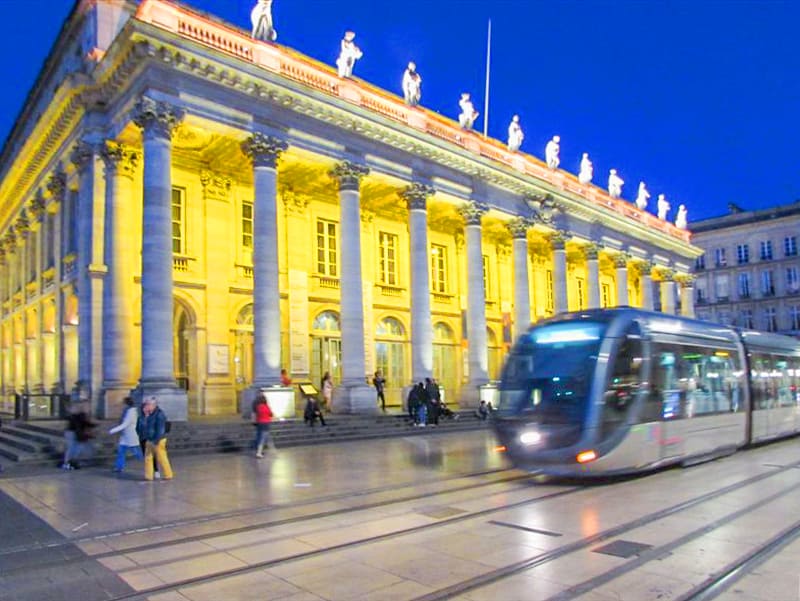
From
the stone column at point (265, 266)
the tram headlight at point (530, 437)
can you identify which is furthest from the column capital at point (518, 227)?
the tram headlight at point (530, 437)

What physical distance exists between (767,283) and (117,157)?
54.8 m

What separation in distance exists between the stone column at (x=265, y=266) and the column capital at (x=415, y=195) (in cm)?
600

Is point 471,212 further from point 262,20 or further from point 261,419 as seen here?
point 261,419

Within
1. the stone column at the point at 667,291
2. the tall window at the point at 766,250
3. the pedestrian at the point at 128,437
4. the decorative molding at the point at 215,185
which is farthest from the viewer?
the tall window at the point at 766,250

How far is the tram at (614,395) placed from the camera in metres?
10.7

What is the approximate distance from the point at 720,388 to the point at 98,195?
18.2 m

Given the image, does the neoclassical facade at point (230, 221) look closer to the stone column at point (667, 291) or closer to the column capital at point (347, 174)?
the column capital at point (347, 174)

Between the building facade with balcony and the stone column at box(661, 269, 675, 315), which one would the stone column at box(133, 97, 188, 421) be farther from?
the building facade with balcony

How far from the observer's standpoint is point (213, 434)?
1694 centimetres

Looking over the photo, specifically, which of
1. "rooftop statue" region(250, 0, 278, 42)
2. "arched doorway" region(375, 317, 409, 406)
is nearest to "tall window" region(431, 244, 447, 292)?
"arched doorway" region(375, 317, 409, 406)

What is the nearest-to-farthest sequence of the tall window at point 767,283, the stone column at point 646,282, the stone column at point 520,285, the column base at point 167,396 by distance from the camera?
the column base at point 167,396
the stone column at point 520,285
the stone column at point 646,282
the tall window at point 767,283

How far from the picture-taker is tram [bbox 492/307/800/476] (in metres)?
10.7

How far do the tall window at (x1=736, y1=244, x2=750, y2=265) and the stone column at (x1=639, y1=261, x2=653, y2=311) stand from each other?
80.4 feet

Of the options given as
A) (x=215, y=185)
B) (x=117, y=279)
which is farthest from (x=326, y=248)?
(x=117, y=279)
